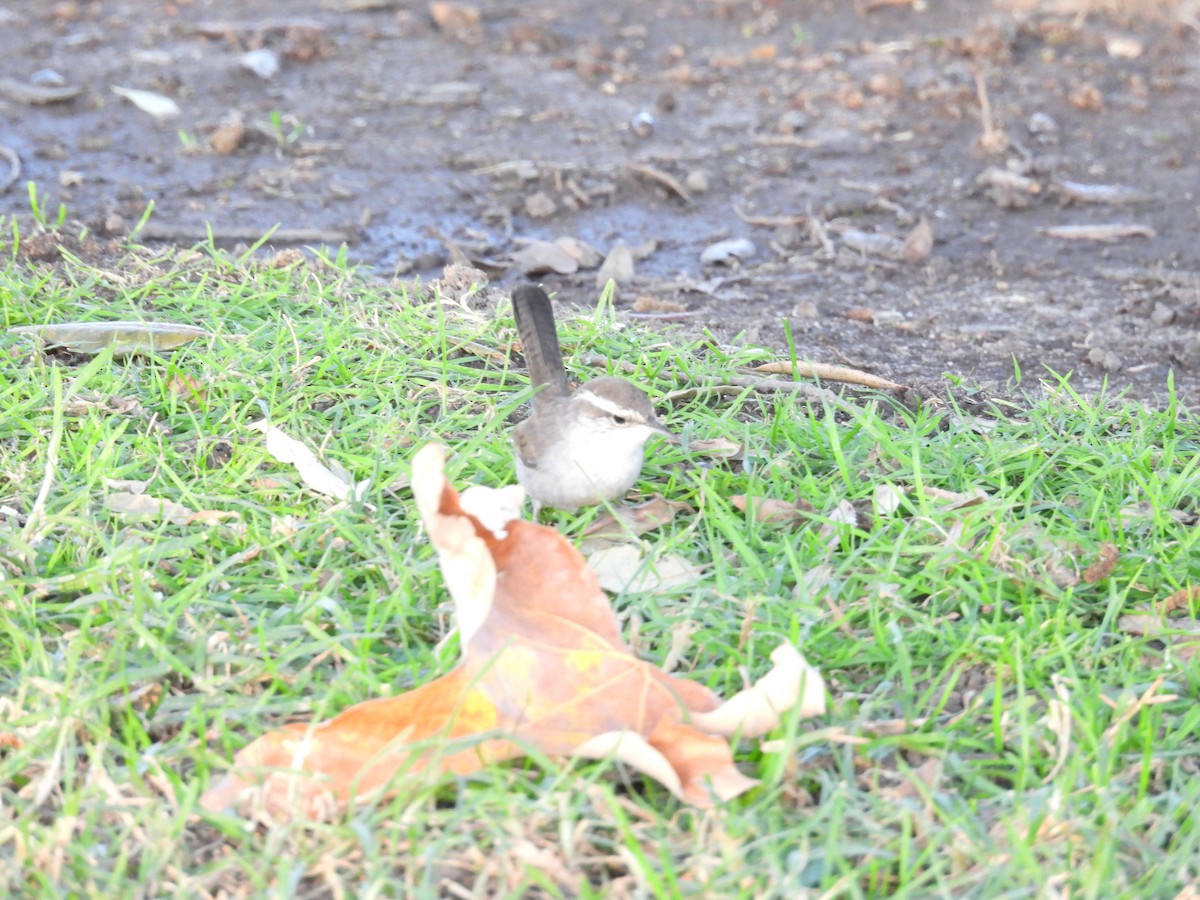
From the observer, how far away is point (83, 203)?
6.91 metres

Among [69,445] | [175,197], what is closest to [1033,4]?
[175,197]

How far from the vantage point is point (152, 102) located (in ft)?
27.3

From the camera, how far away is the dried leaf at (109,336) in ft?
16.3

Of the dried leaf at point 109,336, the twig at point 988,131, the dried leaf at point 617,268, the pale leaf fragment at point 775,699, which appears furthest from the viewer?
the twig at point 988,131

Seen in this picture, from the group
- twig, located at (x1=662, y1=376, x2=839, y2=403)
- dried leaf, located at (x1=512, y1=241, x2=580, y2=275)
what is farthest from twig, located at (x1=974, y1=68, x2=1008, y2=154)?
twig, located at (x1=662, y1=376, x2=839, y2=403)

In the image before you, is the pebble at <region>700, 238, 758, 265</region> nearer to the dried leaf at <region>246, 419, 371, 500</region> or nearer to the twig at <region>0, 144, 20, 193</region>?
the dried leaf at <region>246, 419, 371, 500</region>

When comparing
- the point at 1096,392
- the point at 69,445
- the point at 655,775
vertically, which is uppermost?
the point at 69,445

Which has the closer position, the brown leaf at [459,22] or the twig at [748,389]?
the twig at [748,389]

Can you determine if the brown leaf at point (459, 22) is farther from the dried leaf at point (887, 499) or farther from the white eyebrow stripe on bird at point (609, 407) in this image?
the dried leaf at point (887, 499)

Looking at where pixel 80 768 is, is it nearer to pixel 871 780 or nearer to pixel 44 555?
pixel 44 555

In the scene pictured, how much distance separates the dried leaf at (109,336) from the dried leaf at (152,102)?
3.55 metres

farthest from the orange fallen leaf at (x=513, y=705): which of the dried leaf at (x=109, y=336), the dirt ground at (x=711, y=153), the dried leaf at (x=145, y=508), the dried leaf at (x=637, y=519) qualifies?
the dirt ground at (x=711, y=153)

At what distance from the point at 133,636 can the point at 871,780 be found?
1921mm

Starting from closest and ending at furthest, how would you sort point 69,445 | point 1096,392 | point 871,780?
point 871,780 → point 69,445 → point 1096,392
